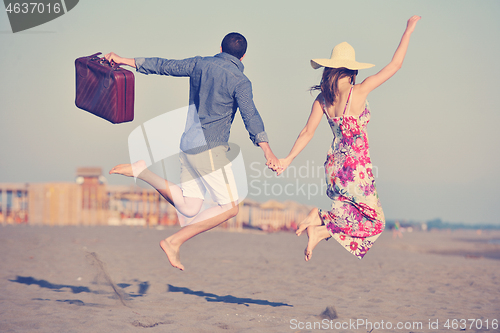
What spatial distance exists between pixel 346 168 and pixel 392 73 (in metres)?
0.78

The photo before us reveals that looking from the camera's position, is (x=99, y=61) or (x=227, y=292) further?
(x=227, y=292)

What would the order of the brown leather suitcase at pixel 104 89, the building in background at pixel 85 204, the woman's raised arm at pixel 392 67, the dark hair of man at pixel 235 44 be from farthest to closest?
the building in background at pixel 85 204, the brown leather suitcase at pixel 104 89, the dark hair of man at pixel 235 44, the woman's raised arm at pixel 392 67

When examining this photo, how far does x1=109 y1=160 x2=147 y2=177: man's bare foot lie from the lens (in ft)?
12.7

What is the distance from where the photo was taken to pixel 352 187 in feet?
11.6

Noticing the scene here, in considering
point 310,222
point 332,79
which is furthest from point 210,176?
point 332,79

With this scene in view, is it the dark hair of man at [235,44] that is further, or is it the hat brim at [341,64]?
the dark hair of man at [235,44]

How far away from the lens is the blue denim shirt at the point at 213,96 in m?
3.64

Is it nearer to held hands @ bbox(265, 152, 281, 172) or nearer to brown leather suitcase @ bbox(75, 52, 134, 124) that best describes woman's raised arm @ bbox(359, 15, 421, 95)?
held hands @ bbox(265, 152, 281, 172)

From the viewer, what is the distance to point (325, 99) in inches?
145

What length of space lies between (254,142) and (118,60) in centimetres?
137

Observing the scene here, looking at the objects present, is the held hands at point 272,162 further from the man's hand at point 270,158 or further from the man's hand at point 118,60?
the man's hand at point 118,60

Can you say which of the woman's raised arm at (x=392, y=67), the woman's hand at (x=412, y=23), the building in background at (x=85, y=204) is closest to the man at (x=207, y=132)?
the woman's raised arm at (x=392, y=67)

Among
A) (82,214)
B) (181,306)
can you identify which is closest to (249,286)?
(181,306)

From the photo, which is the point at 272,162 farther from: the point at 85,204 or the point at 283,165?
the point at 85,204
